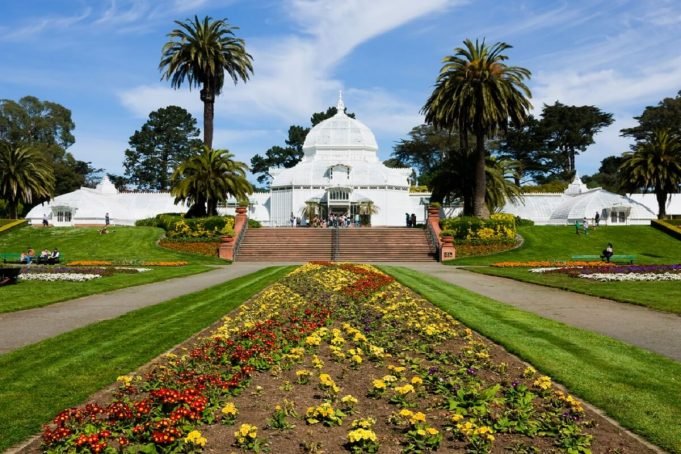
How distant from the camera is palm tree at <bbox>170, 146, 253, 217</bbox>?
44.1 metres

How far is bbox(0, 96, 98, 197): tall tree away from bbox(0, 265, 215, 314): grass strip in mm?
74040

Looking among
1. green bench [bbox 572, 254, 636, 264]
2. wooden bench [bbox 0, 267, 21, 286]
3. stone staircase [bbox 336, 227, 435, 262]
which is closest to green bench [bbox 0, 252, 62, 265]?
wooden bench [bbox 0, 267, 21, 286]

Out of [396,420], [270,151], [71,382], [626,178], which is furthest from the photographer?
[270,151]

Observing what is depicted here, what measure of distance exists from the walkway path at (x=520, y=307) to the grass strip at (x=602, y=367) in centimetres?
85

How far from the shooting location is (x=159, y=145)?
115062mm

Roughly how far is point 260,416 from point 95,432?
5.38 ft

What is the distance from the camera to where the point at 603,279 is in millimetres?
22062

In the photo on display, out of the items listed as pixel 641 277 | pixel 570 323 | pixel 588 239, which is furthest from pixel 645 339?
pixel 588 239

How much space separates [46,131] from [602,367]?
342 feet

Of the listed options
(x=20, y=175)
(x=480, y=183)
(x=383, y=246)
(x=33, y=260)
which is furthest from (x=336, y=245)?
(x=20, y=175)

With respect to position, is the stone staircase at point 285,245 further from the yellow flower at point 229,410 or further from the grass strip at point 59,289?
the yellow flower at point 229,410

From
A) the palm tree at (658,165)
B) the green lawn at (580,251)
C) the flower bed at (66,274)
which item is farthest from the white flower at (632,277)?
the palm tree at (658,165)

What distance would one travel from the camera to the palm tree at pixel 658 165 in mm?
51406

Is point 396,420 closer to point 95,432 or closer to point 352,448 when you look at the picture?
point 352,448
